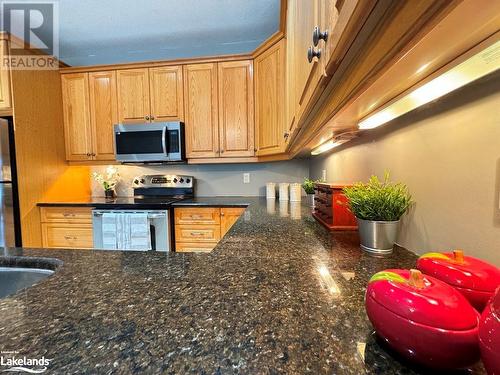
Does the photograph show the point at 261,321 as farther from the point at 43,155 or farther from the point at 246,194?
the point at 43,155

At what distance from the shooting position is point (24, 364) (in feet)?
0.99

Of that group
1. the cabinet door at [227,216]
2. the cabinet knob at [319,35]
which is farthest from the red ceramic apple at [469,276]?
the cabinet door at [227,216]

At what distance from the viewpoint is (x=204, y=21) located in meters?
1.96

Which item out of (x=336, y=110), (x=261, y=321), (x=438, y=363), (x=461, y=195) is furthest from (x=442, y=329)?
(x=336, y=110)

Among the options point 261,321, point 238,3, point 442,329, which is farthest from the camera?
point 238,3

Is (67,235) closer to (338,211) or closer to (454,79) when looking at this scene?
(338,211)

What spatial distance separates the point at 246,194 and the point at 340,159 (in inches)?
57.3

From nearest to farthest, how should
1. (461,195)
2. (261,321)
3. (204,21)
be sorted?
(261,321), (461,195), (204,21)

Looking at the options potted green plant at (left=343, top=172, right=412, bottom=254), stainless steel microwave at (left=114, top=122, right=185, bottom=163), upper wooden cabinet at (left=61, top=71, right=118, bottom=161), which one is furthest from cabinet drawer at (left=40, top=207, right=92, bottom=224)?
potted green plant at (left=343, top=172, right=412, bottom=254)

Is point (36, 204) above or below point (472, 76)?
below

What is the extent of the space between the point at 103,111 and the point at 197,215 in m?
1.60

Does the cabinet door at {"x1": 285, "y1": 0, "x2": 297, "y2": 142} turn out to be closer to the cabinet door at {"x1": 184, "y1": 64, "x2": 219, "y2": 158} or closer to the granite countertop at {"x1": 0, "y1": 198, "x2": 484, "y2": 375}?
the granite countertop at {"x1": 0, "y1": 198, "x2": 484, "y2": 375}

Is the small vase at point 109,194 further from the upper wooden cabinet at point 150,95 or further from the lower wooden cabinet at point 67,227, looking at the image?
the upper wooden cabinet at point 150,95

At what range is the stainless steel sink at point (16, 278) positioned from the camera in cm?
75
